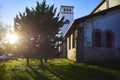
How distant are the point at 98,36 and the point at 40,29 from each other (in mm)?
5598

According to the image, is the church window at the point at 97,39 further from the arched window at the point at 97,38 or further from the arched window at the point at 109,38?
the arched window at the point at 109,38

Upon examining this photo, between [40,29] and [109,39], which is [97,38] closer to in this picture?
[109,39]

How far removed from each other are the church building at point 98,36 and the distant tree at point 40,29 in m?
2.09

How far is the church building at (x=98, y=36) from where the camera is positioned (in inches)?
887

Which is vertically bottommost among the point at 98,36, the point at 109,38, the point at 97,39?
the point at 97,39

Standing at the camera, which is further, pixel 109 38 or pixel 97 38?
pixel 109 38

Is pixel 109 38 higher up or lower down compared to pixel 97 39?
Result: higher up

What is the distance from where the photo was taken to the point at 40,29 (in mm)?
23031

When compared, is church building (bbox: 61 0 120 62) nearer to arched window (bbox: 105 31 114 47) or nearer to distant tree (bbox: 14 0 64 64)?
arched window (bbox: 105 31 114 47)

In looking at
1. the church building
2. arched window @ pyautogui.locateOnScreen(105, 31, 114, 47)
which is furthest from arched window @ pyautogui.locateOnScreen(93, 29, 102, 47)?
arched window @ pyautogui.locateOnScreen(105, 31, 114, 47)

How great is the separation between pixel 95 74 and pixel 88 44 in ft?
25.7

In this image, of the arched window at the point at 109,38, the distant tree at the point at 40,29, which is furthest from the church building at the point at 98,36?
the distant tree at the point at 40,29

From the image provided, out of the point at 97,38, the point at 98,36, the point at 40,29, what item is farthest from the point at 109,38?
the point at 40,29

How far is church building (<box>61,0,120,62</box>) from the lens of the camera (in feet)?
73.9
